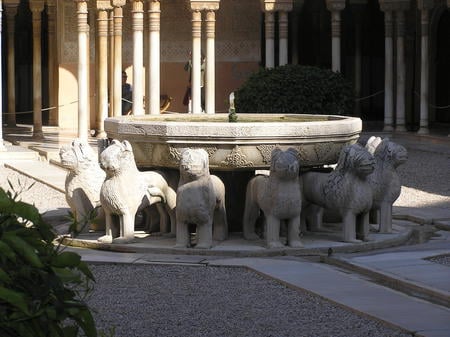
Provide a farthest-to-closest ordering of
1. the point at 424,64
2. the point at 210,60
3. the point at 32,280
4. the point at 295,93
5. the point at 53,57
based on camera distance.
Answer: the point at 53,57, the point at 424,64, the point at 210,60, the point at 295,93, the point at 32,280

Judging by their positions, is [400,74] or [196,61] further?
[400,74]

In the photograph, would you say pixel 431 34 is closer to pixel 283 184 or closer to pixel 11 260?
pixel 283 184

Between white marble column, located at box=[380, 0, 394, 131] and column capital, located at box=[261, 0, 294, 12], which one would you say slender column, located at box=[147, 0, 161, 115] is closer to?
column capital, located at box=[261, 0, 294, 12]

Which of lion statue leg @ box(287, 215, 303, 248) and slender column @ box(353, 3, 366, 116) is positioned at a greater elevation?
slender column @ box(353, 3, 366, 116)

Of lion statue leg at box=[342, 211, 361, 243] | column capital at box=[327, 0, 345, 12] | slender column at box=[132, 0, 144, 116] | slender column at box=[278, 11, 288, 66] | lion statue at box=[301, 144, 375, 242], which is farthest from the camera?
slender column at box=[278, 11, 288, 66]

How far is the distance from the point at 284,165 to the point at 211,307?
2.06 meters

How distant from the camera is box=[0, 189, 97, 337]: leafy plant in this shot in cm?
319

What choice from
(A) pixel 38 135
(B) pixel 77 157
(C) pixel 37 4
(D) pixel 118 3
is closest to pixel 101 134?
(A) pixel 38 135

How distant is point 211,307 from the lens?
7086 millimetres

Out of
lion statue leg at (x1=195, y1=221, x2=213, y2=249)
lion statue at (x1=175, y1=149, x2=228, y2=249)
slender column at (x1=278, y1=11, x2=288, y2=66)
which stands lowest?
lion statue leg at (x1=195, y1=221, x2=213, y2=249)

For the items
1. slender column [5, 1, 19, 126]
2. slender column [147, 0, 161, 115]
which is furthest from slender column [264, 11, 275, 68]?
slender column [5, 1, 19, 126]

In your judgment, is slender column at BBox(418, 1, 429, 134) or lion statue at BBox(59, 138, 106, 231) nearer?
lion statue at BBox(59, 138, 106, 231)

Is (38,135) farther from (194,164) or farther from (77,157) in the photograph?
(194,164)

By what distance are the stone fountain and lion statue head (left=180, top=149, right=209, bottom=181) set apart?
42cm
